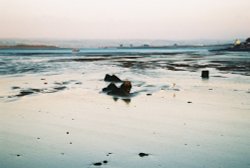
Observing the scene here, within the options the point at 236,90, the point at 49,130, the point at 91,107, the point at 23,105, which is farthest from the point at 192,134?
the point at 236,90

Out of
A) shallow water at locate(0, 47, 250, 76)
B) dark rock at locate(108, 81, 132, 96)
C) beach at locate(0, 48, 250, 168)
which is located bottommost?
shallow water at locate(0, 47, 250, 76)

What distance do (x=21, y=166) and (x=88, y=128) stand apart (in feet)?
13.3

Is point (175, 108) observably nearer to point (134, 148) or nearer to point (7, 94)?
point (134, 148)

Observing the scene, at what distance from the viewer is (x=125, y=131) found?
Answer: 11.8 m

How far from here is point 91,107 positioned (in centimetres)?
1631

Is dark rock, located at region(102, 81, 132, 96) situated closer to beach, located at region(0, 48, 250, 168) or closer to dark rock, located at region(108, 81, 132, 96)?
dark rock, located at region(108, 81, 132, 96)

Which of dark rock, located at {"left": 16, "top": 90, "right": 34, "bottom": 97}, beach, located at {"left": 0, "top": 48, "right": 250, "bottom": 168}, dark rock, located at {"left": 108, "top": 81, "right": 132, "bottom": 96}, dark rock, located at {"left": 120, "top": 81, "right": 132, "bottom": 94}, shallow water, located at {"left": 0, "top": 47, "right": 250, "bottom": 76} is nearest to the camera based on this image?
beach, located at {"left": 0, "top": 48, "right": 250, "bottom": 168}

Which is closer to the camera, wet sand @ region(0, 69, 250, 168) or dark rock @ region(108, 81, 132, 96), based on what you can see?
wet sand @ region(0, 69, 250, 168)

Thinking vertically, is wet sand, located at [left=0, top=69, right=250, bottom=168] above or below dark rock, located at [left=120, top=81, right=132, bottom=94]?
below

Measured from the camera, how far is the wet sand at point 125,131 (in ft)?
29.1

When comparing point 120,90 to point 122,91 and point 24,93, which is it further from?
point 24,93

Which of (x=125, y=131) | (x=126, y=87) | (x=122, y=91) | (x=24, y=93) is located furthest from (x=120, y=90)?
(x=125, y=131)

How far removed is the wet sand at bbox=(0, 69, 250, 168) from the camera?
887 centimetres

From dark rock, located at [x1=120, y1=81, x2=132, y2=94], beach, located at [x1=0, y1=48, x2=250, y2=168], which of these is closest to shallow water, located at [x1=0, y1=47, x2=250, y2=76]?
dark rock, located at [x1=120, y1=81, x2=132, y2=94]
